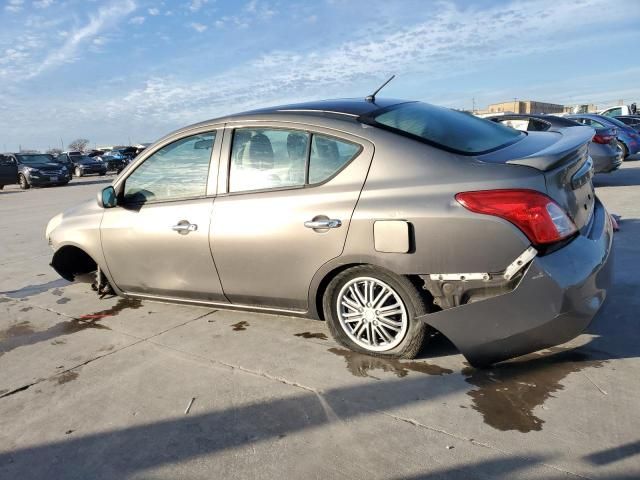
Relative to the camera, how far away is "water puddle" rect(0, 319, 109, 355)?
13.0 ft

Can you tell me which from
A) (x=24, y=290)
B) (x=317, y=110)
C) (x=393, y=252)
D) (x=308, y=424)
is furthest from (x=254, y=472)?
(x=24, y=290)

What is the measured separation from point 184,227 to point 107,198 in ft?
2.99

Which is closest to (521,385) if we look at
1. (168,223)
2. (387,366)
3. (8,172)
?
(387,366)

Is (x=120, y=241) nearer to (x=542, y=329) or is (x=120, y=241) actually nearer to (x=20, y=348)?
(x=20, y=348)

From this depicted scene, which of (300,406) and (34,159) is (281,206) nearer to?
(300,406)

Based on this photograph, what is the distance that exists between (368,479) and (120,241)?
2.91 metres

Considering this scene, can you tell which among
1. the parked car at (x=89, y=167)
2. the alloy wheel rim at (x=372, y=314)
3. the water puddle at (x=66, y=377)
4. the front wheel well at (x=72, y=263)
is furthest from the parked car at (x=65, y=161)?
the alloy wheel rim at (x=372, y=314)

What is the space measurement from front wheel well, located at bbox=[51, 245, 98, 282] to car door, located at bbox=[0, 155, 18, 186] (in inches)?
850

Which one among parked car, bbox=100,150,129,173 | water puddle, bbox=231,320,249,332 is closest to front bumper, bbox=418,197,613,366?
water puddle, bbox=231,320,249,332

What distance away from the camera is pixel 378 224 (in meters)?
2.91

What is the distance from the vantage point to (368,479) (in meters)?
2.16

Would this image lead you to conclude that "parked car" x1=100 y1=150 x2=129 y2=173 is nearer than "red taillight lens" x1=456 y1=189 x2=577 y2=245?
No

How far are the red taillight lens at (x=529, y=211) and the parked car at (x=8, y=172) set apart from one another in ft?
83.8

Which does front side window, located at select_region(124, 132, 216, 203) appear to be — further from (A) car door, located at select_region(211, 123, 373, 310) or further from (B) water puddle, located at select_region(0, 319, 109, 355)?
(B) water puddle, located at select_region(0, 319, 109, 355)
